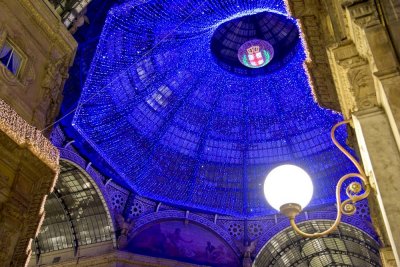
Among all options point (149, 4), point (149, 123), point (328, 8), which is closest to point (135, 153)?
point (149, 123)

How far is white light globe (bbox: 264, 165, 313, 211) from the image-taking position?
4.51m

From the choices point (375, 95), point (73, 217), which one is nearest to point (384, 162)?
point (375, 95)

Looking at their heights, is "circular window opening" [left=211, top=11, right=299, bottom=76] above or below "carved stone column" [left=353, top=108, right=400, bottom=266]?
above

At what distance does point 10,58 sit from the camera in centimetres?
902

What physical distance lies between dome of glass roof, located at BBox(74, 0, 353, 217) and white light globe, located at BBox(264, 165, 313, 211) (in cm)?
1403

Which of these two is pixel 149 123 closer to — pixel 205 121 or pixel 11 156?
pixel 205 121

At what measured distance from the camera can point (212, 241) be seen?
71.0 ft

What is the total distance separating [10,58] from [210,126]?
45.6ft

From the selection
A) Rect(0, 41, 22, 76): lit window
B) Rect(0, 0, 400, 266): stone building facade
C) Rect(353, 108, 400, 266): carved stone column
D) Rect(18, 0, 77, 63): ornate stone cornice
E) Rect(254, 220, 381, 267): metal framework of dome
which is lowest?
Rect(353, 108, 400, 266): carved stone column

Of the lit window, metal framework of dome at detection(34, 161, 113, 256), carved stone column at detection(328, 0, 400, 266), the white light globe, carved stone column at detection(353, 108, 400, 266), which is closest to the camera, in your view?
carved stone column at detection(353, 108, 400, 266)

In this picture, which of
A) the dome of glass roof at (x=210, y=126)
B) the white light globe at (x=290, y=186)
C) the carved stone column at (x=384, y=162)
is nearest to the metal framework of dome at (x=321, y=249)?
the dome of glass roof at (x=210, y=126)

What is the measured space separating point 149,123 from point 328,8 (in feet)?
51.8

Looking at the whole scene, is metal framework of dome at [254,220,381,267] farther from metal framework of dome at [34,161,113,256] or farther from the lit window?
the lit window

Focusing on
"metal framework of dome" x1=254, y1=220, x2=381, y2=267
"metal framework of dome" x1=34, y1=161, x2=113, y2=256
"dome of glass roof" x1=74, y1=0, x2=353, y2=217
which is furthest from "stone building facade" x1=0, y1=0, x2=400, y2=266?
"metal framework of dome" x1=254, y1=220, x2=381, y2=267
